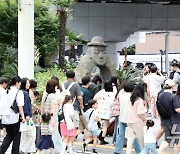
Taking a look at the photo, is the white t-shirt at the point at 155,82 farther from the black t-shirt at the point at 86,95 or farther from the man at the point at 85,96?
the black t-shirt at the point at 86,95

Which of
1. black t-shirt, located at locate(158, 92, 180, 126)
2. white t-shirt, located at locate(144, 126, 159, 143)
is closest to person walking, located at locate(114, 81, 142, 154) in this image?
white t-shirt, located at locate(144, 126, 159, 143)

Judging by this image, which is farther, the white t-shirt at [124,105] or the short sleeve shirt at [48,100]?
the white t-shirt at [124,105]

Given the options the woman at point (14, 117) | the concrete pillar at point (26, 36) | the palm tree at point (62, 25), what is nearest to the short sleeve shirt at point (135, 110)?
the woman at point (14, 117)

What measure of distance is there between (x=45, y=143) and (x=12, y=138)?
88cm

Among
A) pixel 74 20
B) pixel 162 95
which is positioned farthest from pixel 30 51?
pixel 74 20

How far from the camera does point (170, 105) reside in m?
11.2

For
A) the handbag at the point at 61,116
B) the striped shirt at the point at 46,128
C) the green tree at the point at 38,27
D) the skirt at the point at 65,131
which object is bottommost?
the skirt at the point at 65,131

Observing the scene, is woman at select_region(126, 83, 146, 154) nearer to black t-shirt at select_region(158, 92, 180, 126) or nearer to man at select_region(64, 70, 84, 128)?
black t-shirt at select_region(158, 92, 180, 126)

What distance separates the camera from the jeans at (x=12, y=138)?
39.2ft

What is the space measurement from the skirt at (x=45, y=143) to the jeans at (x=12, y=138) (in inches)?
26.1

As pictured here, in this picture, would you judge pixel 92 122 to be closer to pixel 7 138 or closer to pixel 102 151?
pixel 102 151

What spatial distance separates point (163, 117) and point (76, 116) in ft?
8.26

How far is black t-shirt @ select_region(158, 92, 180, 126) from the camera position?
36.6 ft

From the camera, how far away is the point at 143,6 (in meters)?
35.9
